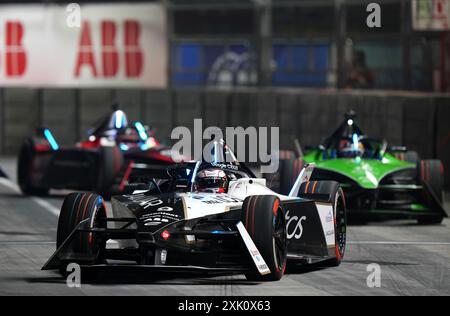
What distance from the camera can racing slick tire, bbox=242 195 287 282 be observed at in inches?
478

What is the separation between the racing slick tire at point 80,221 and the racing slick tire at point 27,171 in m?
10.4

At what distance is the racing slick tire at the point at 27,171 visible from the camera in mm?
23047

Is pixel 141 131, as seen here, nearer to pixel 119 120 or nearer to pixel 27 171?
pixel 119 120

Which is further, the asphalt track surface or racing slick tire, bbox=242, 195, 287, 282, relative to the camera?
racing slick tire, bbox=242, 195, 287, 282

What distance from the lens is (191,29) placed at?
40094 mm

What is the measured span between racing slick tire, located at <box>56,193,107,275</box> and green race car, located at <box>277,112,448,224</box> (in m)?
6.14

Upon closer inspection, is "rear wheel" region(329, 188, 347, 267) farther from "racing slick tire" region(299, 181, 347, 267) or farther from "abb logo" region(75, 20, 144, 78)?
"abb logo" region(75, 20, 144, 78)

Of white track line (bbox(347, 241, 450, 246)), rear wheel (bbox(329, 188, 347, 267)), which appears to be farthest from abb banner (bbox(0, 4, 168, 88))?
rear wheel (bbox(329, 188, 347, 267))

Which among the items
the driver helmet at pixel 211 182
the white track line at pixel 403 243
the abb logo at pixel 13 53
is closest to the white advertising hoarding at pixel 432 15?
the white track line at pixel 403 243

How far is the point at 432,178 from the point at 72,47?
75.5ft

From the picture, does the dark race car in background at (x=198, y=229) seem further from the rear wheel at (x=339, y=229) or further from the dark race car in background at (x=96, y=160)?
the dark race car in background at (x=96, y=160)

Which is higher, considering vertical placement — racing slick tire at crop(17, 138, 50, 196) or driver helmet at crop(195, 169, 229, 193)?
driver helmet at crop(195, 169, 229, 193)

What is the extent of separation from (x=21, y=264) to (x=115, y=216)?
1.06 meters
